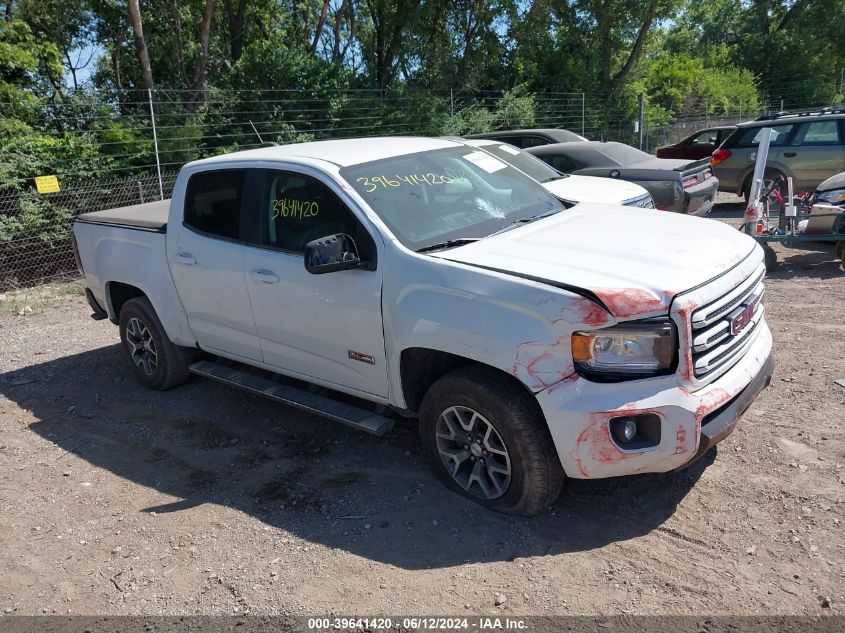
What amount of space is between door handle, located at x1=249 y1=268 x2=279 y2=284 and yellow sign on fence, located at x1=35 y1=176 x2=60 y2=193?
23.9 ft

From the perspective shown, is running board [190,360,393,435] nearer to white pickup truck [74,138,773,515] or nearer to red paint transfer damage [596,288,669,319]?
white pickup truck [74,138,773,515]

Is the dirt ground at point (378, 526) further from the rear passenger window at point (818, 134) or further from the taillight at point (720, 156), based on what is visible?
the taillight at point (720, 156)

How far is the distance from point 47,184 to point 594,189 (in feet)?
25.5

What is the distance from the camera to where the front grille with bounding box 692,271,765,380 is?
338 cm

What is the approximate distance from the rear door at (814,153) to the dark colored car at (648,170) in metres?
2.04

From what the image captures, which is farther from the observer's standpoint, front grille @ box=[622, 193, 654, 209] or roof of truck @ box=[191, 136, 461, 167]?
front grille @ box=[622, 193, 654, 209]

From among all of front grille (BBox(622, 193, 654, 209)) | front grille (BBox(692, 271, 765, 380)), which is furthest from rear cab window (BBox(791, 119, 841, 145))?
front grille (BBox(692, 271, 765, 380))

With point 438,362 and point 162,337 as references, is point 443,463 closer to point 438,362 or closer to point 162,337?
point 438,362

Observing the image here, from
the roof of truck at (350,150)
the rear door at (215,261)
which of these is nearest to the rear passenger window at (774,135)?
the roof of truck at (350,150)

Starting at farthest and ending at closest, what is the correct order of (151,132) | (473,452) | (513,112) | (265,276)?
(513,112) → (151,132) → (265,276) → (473,452)

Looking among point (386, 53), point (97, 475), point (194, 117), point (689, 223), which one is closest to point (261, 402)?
point (97, 475)

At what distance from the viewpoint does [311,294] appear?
4.36 meters

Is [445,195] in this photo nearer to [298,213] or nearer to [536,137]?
[298,213]

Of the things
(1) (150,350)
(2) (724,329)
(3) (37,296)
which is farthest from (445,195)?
(3) (37,296)
